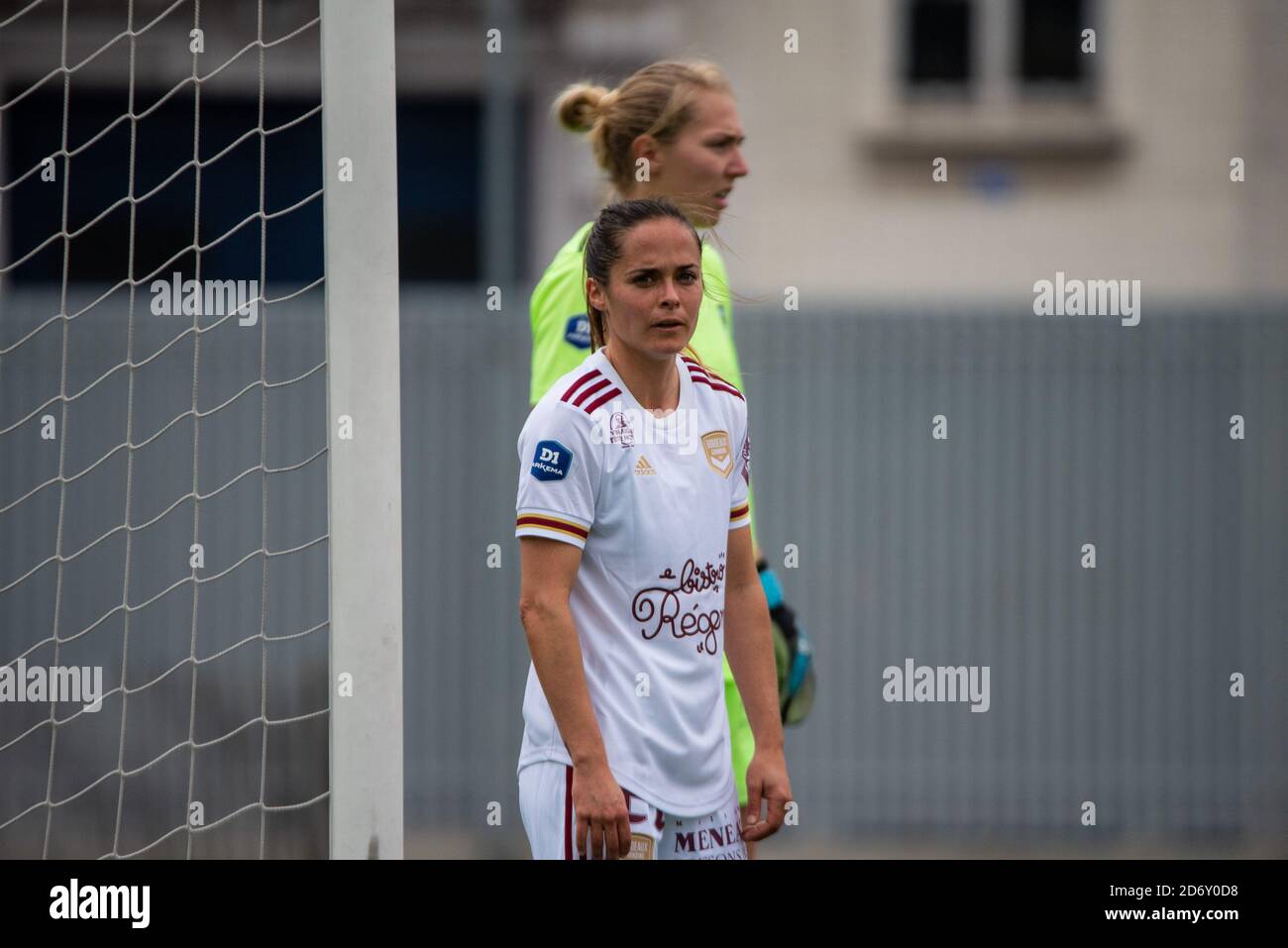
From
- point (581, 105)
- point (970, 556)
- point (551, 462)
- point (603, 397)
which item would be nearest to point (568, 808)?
point (551, 462)

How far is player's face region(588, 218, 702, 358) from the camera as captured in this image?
7.68 ft

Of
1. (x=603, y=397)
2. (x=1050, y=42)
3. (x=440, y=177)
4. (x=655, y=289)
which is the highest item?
(x=1050, y=42)

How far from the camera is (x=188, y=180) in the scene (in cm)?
966

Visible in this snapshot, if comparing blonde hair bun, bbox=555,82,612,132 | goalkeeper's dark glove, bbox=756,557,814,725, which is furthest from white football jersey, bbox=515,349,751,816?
blonde hair bun, bbox=555,82,612,132

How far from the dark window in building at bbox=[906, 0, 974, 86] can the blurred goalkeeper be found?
662cm

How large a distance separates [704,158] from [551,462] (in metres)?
0.89

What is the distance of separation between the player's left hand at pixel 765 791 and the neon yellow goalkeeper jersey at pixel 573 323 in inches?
27.9

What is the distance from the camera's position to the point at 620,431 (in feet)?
7.65

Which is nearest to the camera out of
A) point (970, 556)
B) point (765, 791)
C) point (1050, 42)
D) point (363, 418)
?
point (765, 791)

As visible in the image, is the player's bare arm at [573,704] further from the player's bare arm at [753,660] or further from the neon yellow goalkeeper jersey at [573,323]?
the neon yellow goalkeeper jersey at [573,323]

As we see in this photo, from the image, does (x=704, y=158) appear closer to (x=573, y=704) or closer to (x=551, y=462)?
(x=551, y=462)

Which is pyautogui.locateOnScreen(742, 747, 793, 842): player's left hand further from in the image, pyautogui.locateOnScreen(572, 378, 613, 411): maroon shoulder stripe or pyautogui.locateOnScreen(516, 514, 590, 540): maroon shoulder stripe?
pyautogui.locateOnScreen(572, 378, 613, 411): maroon shoulder stripe
